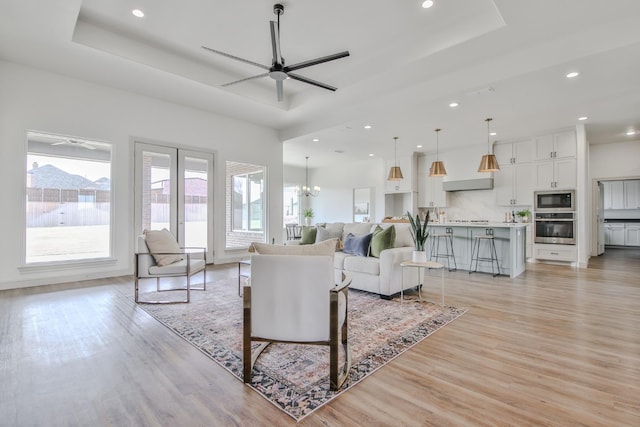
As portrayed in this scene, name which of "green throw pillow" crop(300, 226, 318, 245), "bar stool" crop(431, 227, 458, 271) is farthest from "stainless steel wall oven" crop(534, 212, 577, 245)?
"green throw pillow" crop(300, 226, 318, 245)

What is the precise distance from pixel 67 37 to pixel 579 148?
348 inches

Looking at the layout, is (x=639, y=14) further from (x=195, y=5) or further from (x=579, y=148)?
(x=195, y=5)

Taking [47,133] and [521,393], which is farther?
[47,133]

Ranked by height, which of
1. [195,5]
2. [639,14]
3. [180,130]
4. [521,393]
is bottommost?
[521,393]

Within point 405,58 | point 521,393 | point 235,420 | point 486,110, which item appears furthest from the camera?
point 486,110

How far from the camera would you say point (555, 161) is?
6.75 metres

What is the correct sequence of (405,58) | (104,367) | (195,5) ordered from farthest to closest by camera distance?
(405,58), (195,5), (104,367)

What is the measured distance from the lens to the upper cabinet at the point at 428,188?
884 centimetres

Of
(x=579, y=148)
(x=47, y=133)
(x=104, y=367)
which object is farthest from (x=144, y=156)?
(x=579, y=148)

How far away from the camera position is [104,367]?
2123mm

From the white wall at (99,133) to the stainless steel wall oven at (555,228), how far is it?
6.68 m

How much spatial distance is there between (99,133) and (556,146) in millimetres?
8952

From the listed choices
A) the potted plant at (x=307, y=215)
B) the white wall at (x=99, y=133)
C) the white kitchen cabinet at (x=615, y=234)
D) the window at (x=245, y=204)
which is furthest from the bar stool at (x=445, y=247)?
the white kitchen cabinet at (x=615, y=234)

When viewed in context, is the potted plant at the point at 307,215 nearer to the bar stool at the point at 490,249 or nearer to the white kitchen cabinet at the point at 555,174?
the bar stool at the point at 490,249
